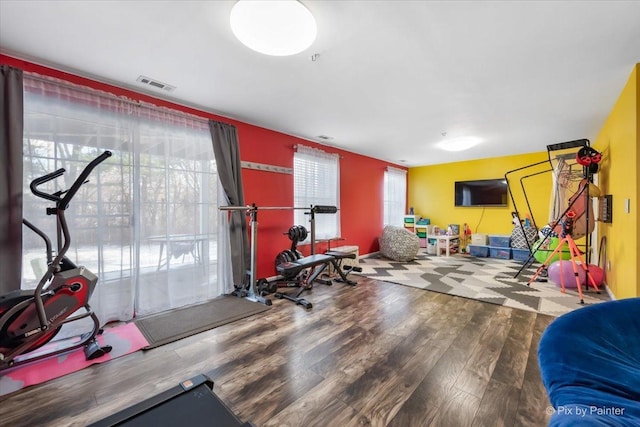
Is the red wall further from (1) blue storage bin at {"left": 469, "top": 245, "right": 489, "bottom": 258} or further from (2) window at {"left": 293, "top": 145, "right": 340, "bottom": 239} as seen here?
(1) blue storage bin at {"left": 469, "top": 245, "right": 489, "bottom": 258}

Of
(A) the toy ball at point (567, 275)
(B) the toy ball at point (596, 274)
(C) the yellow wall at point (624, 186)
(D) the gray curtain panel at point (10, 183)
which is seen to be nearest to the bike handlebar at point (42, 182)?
(D) the gray curtain panel at point (10, 183)

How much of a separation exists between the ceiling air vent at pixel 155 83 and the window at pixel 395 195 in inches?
196

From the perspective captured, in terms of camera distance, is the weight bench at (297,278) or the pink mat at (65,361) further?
the weight bench at (297,278)

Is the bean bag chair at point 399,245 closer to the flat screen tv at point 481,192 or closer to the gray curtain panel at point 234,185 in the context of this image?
the flat screen tv at point 481,192

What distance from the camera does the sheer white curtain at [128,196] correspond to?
2.20 meters

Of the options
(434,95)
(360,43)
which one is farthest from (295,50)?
(434,95)

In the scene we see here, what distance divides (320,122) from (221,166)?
1517 mm

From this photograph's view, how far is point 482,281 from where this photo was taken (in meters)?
3.96

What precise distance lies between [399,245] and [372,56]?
4.15 m

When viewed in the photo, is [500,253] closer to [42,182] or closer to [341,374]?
[341,374]

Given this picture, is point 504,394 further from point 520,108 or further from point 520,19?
point 520,108

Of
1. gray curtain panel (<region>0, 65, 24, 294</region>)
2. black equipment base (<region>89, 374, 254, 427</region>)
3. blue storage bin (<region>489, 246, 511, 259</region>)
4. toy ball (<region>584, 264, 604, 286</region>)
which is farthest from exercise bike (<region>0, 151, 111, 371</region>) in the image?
blue storage bin (<region>489, 246, 511, 259</region>)

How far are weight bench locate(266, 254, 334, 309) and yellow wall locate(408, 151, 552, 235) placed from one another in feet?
14.5

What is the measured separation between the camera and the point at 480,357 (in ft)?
6.44
